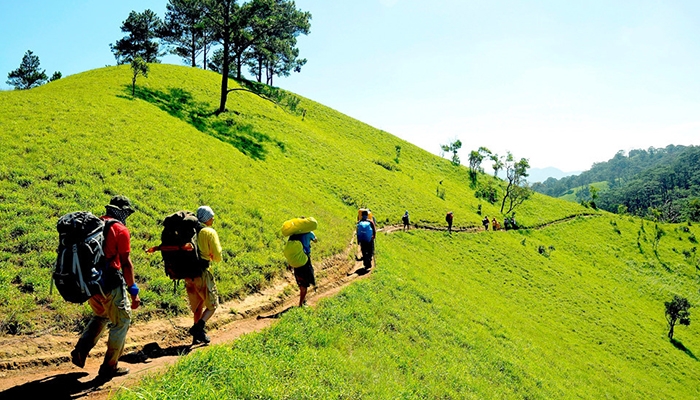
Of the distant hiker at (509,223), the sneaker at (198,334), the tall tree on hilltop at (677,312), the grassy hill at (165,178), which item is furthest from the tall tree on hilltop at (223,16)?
the tall tree on hilltop at (677,312)

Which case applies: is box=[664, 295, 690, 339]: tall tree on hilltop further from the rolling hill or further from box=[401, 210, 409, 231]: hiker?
box=[401, 210, 409, 231]: hiker

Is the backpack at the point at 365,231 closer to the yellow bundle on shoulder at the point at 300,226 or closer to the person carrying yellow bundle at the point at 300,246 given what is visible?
the person carrying yellow bundle at the point at 300,246

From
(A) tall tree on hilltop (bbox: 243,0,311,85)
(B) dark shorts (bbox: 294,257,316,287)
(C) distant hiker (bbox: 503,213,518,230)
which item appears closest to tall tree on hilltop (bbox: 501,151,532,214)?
(C) distant hiker (bbox: 503,213,518,230)

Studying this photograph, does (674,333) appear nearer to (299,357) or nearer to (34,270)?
(299,357)

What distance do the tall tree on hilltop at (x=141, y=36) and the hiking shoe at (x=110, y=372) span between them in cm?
6529

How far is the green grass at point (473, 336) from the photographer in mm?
7074

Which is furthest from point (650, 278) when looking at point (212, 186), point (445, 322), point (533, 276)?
point (212, 186)

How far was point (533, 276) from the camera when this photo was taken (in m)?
35.0

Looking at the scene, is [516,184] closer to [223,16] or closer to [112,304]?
[223,16]

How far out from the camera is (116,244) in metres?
6.05

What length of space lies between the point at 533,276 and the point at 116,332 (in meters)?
36.3

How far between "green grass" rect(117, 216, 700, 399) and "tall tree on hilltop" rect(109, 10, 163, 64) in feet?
185

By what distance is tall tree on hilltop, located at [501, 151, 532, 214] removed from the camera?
5862 centimetres

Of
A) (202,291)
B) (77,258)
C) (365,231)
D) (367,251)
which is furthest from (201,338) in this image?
(367,251)
